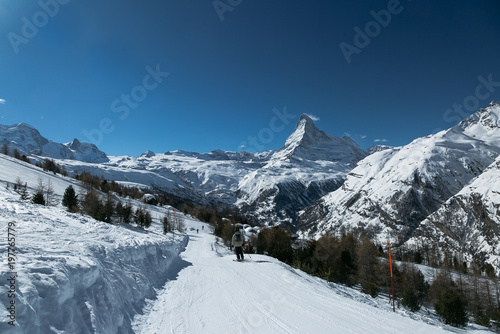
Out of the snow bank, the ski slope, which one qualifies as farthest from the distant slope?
the ski slope

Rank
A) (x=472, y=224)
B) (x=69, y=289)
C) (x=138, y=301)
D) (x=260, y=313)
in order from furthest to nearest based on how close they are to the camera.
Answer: (x=472, y=224)
(x=138, y=301)
(x=260, y=313)
(x=69, y=289)

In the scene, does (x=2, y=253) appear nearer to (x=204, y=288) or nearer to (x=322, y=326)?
(x=204, y=288)

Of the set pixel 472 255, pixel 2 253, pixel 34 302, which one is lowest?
pixel 472 255

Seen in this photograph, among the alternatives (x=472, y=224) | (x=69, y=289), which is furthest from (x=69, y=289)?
(x=472, y=224)

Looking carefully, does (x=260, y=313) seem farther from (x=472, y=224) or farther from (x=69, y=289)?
(x=472, y=224)

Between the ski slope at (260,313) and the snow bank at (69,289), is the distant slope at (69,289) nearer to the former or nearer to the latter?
the snow bank at (69,289)

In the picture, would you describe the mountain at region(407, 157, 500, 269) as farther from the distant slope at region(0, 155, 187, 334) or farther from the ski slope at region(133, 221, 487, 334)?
the distant slope at region(0, 155, 187, 334)

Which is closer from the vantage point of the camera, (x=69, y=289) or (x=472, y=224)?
(x=69, y=289)

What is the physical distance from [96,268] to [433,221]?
21344 centimetres

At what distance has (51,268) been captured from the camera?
6043mm

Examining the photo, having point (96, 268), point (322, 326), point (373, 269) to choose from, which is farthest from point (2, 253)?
point (373, 269)

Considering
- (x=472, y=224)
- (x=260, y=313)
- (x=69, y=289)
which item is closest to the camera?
(x=69, y=289)

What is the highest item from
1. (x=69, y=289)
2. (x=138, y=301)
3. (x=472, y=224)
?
(x=472, y=224)

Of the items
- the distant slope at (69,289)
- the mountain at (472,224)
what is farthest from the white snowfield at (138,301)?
the mountain at (472,224)
